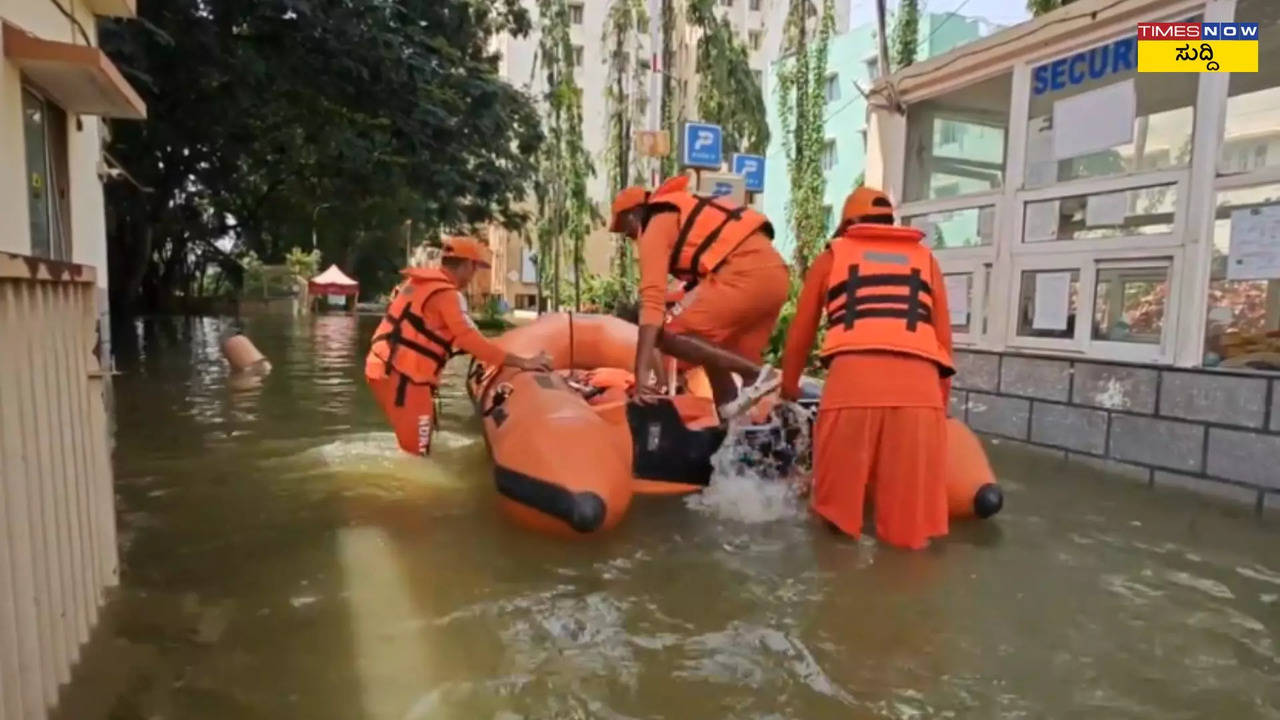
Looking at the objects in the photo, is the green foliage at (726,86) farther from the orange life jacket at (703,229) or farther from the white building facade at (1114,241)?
the orange life jacket at (703,229)

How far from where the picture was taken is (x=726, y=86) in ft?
45.6

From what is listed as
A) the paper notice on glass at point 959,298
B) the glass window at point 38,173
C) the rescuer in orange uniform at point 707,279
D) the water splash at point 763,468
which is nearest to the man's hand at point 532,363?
the rescuer in orange uniform at point 707,279

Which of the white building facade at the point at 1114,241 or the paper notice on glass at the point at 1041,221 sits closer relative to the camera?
the white building facade at the point at 1114,241

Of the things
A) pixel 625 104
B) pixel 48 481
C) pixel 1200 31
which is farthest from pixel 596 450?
pixel 625 104

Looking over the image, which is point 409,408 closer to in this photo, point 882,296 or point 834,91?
point 882,296

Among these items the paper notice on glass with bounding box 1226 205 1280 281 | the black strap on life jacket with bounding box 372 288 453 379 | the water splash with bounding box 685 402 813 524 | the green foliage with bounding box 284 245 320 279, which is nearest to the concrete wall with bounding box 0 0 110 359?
the black strap on life jacket with bounding box 372 288 453 379

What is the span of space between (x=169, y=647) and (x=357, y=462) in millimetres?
2752

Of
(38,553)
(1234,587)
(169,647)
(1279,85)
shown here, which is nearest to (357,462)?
(169,647)

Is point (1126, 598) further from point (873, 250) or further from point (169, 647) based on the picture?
point (169, 647)

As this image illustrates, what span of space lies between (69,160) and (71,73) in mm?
1423

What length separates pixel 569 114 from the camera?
18.4 m

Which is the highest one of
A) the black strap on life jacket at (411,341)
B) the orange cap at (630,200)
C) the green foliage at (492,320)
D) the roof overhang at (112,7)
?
the roof overhang at (112,7)

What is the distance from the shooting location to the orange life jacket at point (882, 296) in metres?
3.48

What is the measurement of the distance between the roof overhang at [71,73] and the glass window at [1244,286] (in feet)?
21.6
